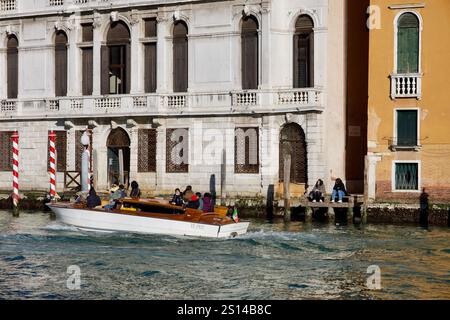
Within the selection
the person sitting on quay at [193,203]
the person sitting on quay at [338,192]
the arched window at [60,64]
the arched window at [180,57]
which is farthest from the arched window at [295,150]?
the arched window at [60,64]

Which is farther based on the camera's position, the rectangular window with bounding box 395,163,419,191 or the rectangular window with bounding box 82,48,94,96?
the rectangular window with bounding box 82,48,94,96

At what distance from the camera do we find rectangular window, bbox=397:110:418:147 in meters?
28.1

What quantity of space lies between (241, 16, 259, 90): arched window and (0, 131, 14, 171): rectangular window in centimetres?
908

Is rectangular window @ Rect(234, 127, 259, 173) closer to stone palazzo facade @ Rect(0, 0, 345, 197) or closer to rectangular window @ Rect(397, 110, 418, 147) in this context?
stone palazzo facade @ Rect(0, 0, 345, 197)

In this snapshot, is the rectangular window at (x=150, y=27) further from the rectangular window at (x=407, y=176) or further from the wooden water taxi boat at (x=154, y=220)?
the rectangular window at (x=407, y=176)

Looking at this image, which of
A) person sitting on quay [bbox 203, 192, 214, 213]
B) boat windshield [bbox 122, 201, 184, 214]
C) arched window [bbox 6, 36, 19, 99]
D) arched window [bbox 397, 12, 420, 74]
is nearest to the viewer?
boat windshield [bbox 122, 201, 184, 214]

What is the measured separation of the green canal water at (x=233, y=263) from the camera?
1677cm

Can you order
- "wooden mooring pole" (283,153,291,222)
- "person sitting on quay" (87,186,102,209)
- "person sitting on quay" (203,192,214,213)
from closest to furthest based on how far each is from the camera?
"person sitting on quay" (203,192,214,213) < "person sitting on quay" (87,186,102,209) < "wooden mooring pole" (283,153,291,222)

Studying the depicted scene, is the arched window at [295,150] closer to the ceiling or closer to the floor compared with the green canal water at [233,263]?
closer to the ceiling

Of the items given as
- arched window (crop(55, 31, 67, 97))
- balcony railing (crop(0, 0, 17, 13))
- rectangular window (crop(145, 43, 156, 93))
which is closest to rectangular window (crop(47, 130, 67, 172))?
arched window (crop(55, 31, 67, 97))

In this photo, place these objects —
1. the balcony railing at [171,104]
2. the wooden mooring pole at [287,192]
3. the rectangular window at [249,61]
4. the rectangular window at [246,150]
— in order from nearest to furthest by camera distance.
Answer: the wooden mooring pole at [287,192]
the balcony railing at [171,104]
the rectangular window at [246,150]
the rectangular window at [249,61]

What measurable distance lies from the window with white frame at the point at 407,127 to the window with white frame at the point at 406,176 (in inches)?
22.4

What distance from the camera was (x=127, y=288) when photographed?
17.1 metres
